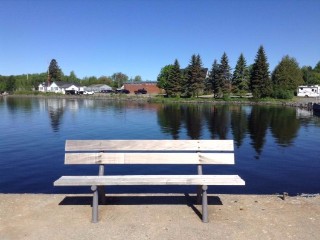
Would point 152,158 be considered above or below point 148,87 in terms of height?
below

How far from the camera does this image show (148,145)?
6.66 meters

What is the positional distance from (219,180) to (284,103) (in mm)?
70888

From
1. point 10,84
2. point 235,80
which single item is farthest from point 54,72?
point 235,80

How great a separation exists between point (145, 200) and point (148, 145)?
1.25 metres

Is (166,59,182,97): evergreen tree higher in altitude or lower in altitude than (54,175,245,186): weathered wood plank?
higher

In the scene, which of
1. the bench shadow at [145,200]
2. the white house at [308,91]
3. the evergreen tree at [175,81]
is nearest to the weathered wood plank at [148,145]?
the bench shadow at [145,200]

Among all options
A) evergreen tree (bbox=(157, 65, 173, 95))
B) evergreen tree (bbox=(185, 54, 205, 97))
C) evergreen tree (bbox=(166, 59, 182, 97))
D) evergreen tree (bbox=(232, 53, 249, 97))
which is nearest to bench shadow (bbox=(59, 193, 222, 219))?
evergreen tree (bbox=(185, 54, 205, 97))

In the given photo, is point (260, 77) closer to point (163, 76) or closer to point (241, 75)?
point (241, 75)

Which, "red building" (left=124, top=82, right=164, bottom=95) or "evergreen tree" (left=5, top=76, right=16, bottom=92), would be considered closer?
"red building" (left=124, top=82, right=164, bottom=95)

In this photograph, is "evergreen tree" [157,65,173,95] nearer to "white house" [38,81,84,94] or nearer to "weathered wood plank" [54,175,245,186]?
"white house" [38,81,84,94]

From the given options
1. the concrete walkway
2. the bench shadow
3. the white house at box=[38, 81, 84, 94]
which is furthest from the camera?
the white house at box=[38, 81, 84, 94]

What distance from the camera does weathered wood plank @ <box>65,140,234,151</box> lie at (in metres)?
6.60

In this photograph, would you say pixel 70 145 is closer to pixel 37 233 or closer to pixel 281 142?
pixel 37 233

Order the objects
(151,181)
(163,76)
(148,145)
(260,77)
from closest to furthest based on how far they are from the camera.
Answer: (151,181) < (148,145) < (260,77) < (163,76)
